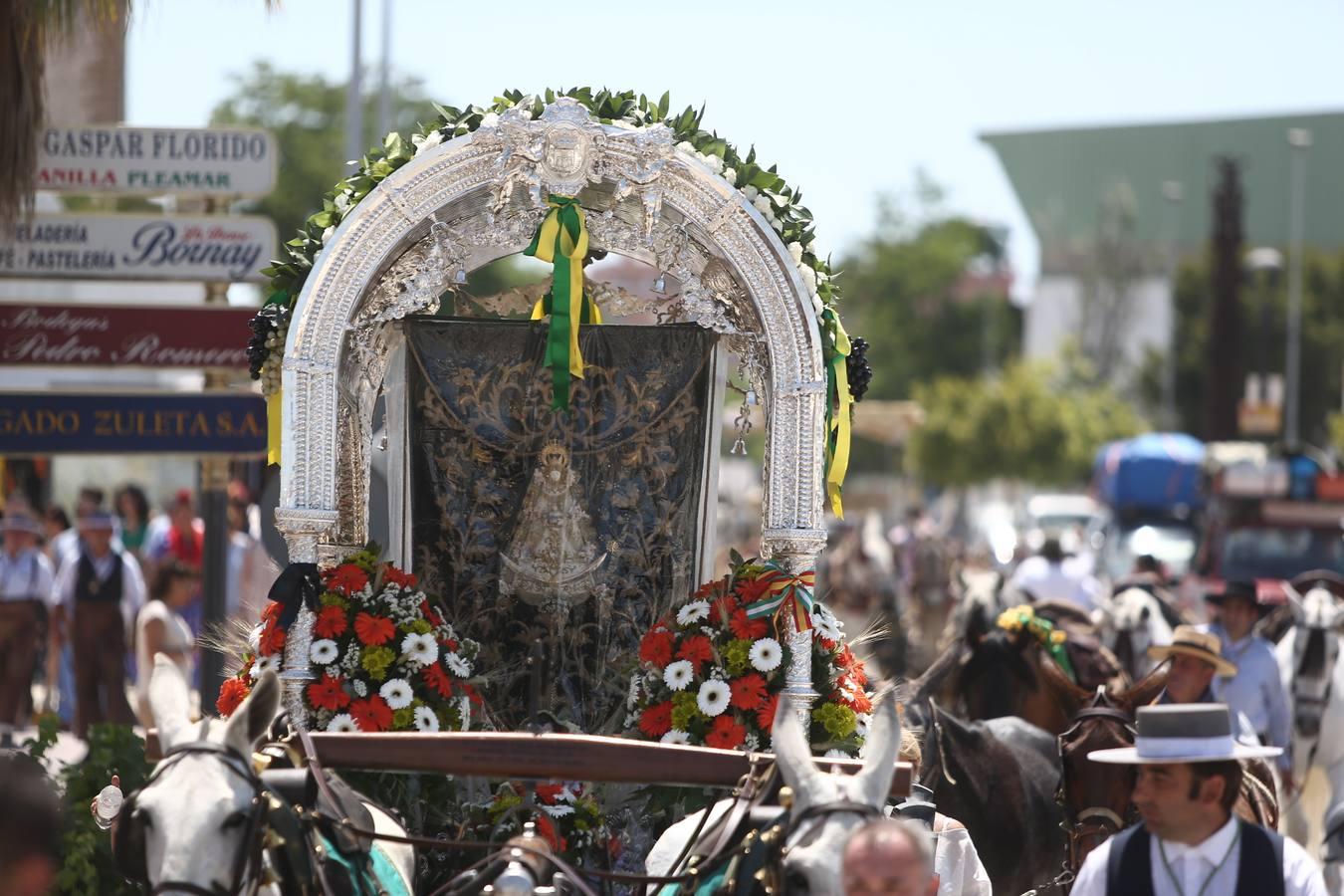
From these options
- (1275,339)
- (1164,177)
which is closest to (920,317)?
(1164,177)

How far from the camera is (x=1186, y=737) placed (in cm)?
539

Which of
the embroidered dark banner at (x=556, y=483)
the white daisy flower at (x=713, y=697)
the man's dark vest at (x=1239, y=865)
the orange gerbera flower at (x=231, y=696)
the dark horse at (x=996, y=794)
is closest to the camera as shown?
the man's dark vest at (x=1239, y=865)

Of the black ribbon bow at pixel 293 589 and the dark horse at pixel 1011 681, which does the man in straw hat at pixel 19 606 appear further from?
the black ribbon bow at pixel 293 589

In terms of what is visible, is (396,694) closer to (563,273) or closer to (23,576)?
(563,273)

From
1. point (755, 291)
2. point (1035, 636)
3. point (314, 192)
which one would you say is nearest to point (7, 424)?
point (755, 291)

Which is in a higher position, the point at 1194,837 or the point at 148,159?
the point at 148,159

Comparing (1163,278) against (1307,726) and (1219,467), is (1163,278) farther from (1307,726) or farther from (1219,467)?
(1307,726)

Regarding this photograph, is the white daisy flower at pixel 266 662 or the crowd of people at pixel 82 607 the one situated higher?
the white daisy flower at pixel 266 662

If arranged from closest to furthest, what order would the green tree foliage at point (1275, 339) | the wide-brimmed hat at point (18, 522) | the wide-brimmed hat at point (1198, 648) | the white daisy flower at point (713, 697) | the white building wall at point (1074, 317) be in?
the white daisy flower at point (713, 697) → the wide-brimmed hat at point (1198, 648) → the wide-brimmed hat at point (18, 522) → the green tree foliage at point (1275, 339) → the white building wall at point (1074, 317)

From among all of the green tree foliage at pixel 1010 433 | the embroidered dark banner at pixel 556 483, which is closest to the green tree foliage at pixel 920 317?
the green tree foliage at pixel 1010 433

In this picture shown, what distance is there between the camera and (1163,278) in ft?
252

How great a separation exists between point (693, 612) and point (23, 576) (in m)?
9.91

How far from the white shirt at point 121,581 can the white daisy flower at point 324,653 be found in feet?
29.3

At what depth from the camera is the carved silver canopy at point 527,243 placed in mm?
8164
